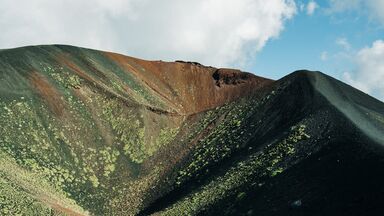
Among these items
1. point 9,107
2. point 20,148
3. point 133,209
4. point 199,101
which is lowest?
point 133,209

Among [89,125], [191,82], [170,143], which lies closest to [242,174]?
[170,143]

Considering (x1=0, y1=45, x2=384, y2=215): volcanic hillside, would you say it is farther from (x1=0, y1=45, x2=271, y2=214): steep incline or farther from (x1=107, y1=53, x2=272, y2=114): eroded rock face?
(x1=107, y1=53, x2=272, y2=114): eroded rock face

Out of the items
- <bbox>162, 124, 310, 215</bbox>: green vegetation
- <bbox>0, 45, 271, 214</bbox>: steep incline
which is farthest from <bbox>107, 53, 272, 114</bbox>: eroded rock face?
<bbox>162, 124, 310, 215</bbox>: green vegetation

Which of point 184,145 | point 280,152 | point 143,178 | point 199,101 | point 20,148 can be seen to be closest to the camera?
point 280,152

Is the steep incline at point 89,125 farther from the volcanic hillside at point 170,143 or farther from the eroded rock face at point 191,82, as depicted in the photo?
the eroded rock face at point 191,82

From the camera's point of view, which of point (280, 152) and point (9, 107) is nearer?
point (280, 152)

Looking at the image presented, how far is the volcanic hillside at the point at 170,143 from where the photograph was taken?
42.3 metres

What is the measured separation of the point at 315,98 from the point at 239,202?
19.1 m

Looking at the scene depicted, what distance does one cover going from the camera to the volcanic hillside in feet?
139

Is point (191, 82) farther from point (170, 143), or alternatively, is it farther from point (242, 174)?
point (242, 174)

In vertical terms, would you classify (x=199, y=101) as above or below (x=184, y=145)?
above

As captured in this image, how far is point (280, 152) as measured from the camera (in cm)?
5041

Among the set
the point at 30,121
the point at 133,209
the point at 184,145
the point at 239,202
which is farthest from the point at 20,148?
the point at 239,202

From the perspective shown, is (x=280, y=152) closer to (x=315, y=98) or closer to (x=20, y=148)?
(x=315, y=98)
